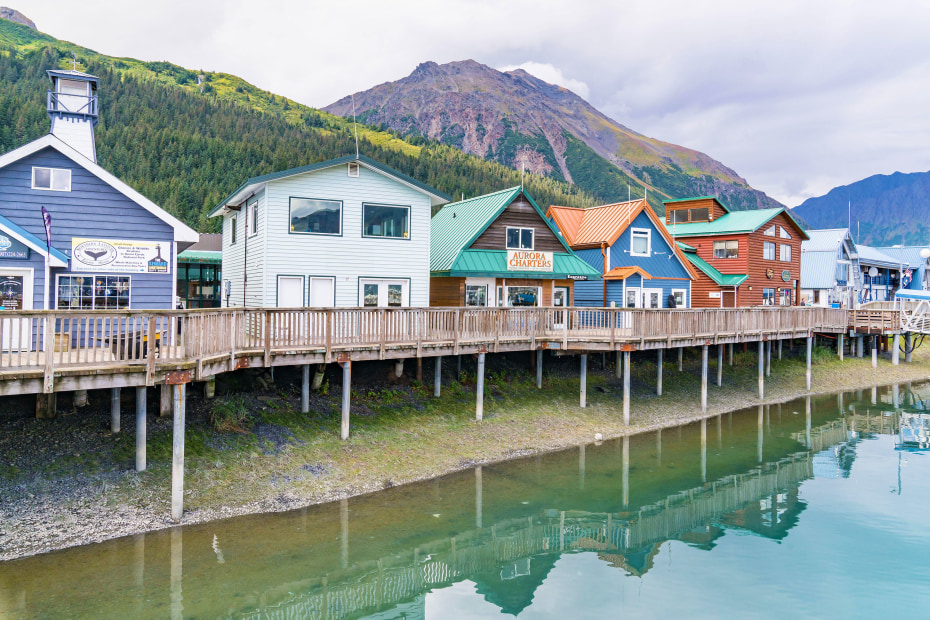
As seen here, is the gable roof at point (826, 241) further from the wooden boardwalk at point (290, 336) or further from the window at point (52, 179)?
the window at point (52, 179)

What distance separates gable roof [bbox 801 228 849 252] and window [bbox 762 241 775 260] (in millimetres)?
11187

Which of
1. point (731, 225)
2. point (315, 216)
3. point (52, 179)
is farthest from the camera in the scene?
point (731, 225)

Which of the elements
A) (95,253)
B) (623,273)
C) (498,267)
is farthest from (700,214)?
(95,253)

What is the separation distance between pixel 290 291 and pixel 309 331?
5.01 metres

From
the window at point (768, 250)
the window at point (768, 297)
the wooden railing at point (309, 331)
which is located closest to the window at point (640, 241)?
the wooden railing at point (309, 331)

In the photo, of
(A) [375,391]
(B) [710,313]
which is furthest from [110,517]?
(B) [710,313]

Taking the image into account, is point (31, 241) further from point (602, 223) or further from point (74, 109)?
point (602, 223)

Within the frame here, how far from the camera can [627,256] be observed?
31.9 meters

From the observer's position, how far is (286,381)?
19281mm

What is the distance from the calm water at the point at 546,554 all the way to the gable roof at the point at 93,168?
8.45 metres

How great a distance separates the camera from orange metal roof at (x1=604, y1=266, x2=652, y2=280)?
30.3m

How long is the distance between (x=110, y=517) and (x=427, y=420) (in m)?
9.32

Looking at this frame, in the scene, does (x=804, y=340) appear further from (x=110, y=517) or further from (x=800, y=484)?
(x=110, y=517)

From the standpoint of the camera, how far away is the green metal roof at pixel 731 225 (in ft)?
128
